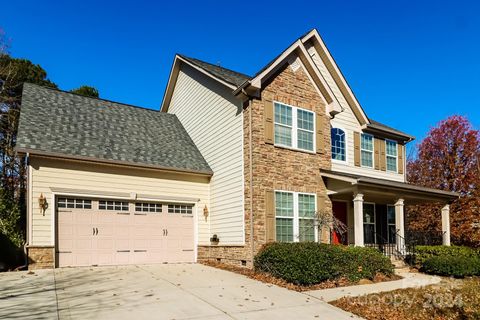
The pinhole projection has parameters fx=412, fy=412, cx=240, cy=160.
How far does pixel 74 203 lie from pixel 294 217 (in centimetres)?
738

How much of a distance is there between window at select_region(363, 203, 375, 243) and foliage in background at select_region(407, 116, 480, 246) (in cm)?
668

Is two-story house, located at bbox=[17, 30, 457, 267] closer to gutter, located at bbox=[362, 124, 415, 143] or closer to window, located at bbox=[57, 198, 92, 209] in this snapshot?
window, located at bbox=[57, 198, 92, 209]

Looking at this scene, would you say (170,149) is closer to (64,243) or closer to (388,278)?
(64,243)

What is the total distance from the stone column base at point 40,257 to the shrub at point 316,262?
628 cm

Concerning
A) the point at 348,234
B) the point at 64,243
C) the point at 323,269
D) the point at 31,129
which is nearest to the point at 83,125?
the point at 31,129

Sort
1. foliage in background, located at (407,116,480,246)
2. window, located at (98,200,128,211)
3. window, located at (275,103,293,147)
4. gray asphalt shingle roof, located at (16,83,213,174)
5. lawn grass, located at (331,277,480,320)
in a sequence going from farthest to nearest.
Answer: foliage in background, located at (407,116,480,246), window, located at (275,103,293,147), window, located at (98,200,128,211), gray asphalt shingle roof, located at (16,83,213,174), lawn grass, located at (331,277,480,320)

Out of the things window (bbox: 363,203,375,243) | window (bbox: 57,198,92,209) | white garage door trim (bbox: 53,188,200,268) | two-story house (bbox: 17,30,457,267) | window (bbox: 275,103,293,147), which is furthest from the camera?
window (bbox: 363,203,375,243)

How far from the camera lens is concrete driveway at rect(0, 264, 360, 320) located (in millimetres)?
7629

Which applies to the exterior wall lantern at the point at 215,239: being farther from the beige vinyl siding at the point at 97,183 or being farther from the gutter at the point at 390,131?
the gutter at the point at 390,131

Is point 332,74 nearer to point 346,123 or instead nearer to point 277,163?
point 346,123

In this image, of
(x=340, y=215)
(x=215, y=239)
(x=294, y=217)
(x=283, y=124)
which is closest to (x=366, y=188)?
(x=340, y=215)

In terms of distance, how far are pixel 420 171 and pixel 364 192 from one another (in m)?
13.9

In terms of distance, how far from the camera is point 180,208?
615 inches

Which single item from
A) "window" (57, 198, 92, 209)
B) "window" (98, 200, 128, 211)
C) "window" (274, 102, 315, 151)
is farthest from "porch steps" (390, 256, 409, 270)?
"window" (57, 198, 92, 209)
